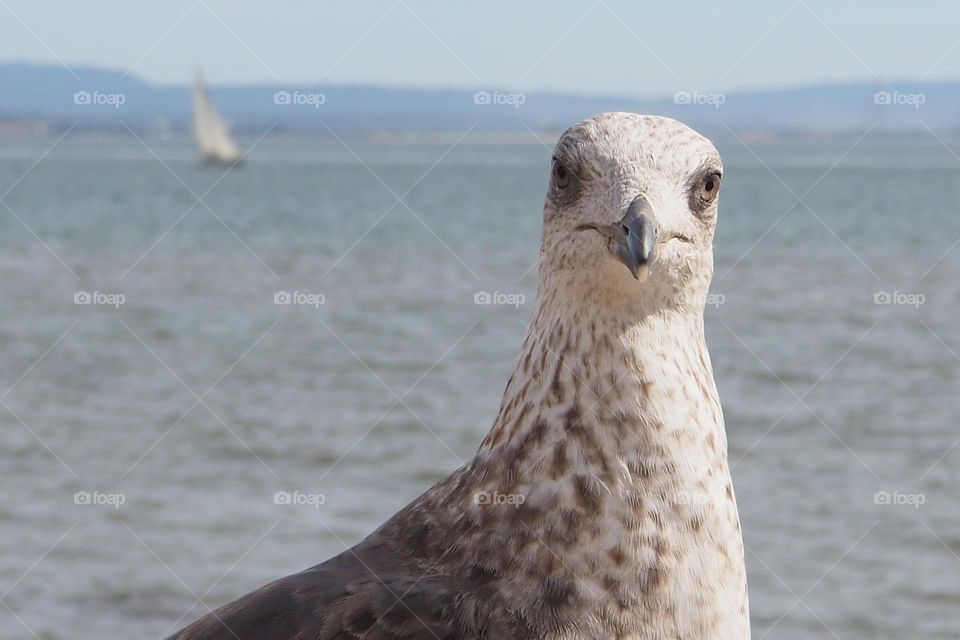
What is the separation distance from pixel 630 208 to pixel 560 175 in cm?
31

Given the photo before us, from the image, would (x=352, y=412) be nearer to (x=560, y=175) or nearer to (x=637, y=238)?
(x=560, y=175)

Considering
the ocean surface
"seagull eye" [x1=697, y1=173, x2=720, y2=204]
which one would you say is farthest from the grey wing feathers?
the ocean surface

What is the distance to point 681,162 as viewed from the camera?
306 centimetres

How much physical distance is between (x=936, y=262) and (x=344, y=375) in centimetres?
1387

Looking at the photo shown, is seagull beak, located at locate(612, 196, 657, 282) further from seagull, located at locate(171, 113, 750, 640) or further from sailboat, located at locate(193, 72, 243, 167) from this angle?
sailboat, located at locate(193, 72, 243, 167)

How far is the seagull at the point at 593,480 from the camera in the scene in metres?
2.80

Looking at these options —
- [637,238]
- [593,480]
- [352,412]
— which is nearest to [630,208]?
[637,238]

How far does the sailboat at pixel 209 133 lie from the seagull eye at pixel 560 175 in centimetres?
5763

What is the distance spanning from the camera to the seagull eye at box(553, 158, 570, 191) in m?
3.16

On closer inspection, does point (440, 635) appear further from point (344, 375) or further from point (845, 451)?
point (344, 375)

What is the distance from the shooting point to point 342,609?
283 cm

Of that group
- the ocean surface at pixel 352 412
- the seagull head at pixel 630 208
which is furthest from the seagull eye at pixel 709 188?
the ocean surface at pixel 352 412

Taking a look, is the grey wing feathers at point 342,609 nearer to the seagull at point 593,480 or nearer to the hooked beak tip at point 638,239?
the seagull at point 593,480

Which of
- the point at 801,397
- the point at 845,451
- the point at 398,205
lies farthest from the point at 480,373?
the point at 398,205
